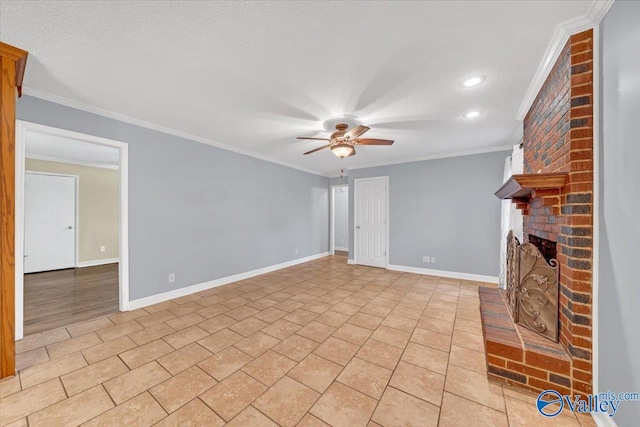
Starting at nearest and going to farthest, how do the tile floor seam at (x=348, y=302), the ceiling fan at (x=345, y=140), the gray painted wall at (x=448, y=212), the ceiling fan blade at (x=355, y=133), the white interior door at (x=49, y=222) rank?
1. the tile floor seam at (x=348, y=302)
2. the ceiling fan blade at (x=355, y=133)
3. the ceiling fan at (x=345, y=140)
4. the gray painted wall at (x=448, y=212)
5. the white interior door at (x=49, y=222)

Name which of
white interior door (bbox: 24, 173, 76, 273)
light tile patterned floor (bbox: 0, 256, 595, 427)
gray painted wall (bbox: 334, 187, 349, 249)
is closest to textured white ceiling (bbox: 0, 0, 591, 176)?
light tile patterned floor (bbox: 0, 256, 595, 427)

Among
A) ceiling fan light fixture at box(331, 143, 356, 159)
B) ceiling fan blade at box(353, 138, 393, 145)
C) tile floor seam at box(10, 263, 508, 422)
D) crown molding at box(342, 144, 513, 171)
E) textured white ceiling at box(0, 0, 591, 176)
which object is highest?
textured white ceiling at box(0, 0, 591, 176)

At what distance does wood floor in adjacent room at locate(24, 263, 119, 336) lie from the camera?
2666 mm

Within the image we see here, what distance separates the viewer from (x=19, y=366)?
185cm

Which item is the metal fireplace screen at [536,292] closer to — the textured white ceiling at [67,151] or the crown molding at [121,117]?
the crown molding at [121,117]

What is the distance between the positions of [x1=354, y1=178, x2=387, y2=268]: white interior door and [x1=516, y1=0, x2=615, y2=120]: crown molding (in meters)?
3.31

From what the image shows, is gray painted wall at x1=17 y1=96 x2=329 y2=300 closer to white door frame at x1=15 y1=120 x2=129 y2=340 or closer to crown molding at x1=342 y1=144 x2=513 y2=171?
white door frame at x1=15 y1=120 x2=129 y2=340

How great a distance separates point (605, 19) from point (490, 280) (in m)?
3.89

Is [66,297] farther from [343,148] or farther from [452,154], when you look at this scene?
[452,154]

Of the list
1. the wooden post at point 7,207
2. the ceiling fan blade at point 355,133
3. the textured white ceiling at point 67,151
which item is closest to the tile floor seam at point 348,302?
Answer: the wooden post at point 7,207

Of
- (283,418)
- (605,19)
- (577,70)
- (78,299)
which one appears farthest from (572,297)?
(78,299)

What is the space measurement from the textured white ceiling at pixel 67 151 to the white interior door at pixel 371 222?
15.2 ft

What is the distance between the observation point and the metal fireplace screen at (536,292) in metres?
1.68

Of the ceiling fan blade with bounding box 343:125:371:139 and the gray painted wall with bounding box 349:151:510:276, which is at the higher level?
the ceiling fan blade with bounding box 343:125:371:139
